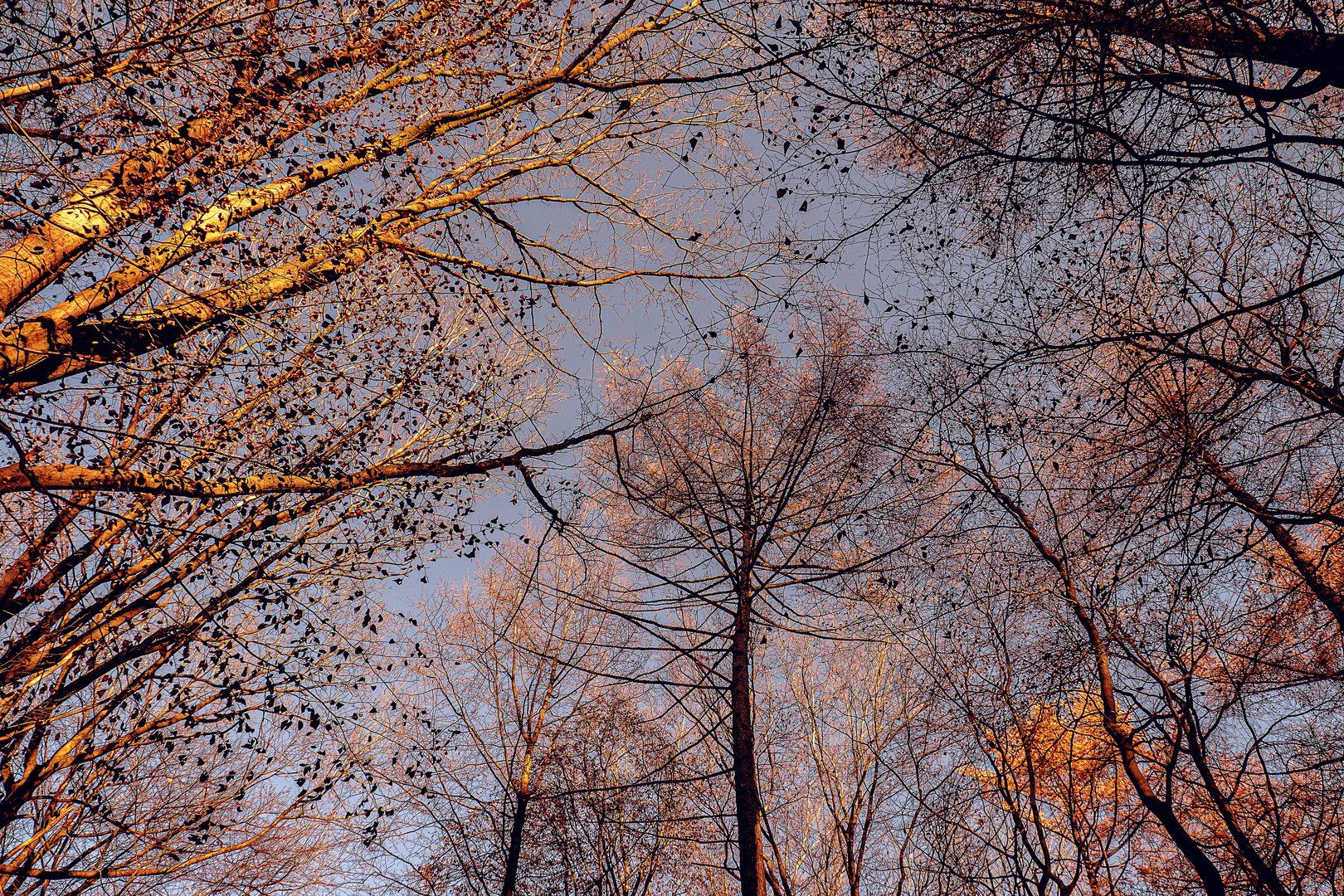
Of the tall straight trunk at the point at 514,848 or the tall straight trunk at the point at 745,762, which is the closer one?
the tall straight trunk at the point at 745,762

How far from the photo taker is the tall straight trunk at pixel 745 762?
3932mm

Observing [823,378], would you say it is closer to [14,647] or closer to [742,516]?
[742,516]

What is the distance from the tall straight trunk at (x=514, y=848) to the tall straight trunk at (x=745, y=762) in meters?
4.53

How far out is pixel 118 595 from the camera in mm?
5086

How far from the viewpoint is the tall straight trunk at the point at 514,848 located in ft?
25.3

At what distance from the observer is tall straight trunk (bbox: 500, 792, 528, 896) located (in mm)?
7727

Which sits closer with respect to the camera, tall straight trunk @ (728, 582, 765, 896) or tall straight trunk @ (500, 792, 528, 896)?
tall straight trunk @ (728, 582, 765, 896)

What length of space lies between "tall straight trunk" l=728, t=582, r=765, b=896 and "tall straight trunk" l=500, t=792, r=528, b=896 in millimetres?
4526

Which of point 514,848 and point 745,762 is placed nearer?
point 745,762

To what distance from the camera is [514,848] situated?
7891 mm

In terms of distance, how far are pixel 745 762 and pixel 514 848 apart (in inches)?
200

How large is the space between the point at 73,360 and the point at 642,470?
3.90 meters

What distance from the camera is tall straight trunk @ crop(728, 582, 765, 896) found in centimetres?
393

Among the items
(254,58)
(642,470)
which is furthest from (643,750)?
(254,58)
